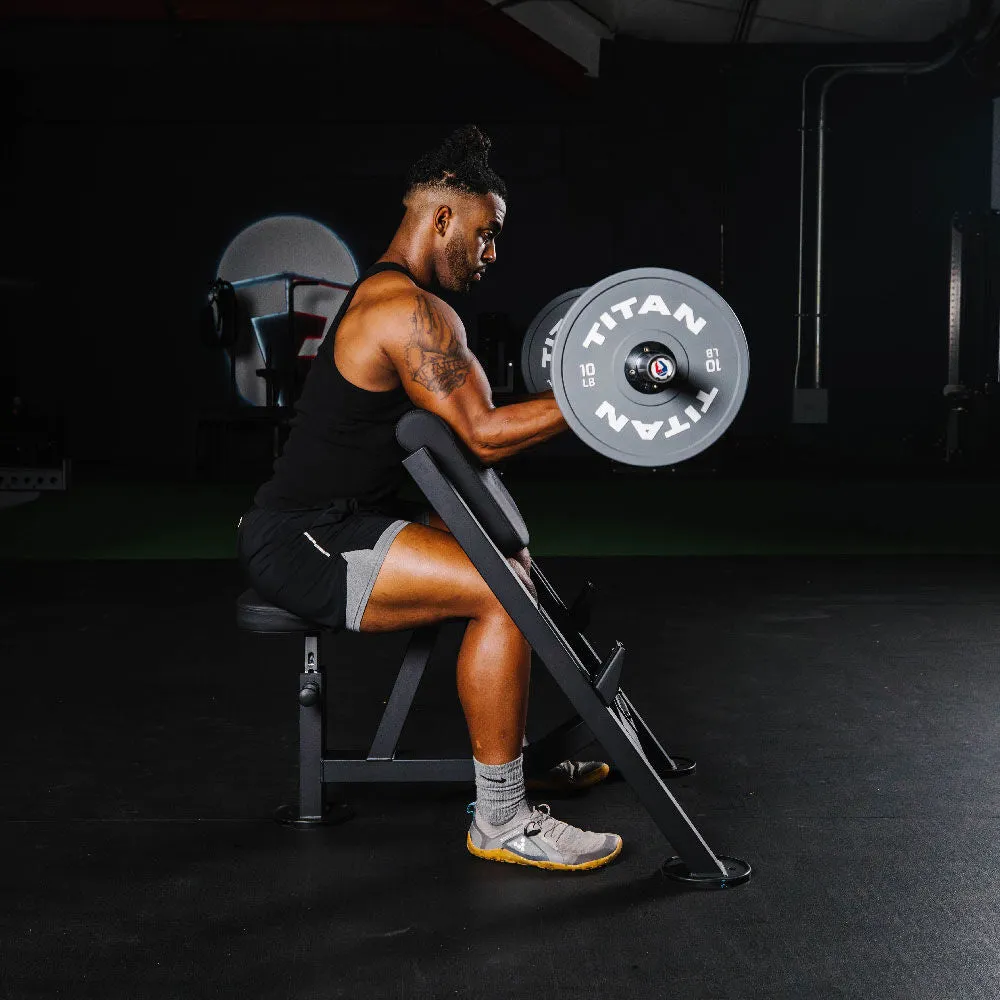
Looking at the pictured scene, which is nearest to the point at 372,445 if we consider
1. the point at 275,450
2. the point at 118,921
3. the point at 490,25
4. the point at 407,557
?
the point at 407,557

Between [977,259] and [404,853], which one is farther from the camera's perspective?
[977,259]

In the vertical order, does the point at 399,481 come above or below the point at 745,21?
below

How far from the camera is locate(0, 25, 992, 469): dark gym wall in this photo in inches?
356

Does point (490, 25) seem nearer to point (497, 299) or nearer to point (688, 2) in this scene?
point (688, 2)

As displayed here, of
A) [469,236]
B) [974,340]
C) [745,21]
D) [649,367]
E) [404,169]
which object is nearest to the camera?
[649,367]

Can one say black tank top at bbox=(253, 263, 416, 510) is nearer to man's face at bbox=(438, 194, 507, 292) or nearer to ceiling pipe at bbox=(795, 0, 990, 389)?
man's face at bbox=(438, 194, 507, 292)

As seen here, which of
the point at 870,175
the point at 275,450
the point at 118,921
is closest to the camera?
the point at 118,921

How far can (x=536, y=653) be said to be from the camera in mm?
1678

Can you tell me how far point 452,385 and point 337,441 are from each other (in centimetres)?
25

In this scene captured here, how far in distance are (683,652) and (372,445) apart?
156 cm

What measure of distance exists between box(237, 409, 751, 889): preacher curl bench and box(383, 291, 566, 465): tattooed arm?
0.04m

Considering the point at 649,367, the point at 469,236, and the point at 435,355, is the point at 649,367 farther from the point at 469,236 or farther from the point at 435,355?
the point at 469,236

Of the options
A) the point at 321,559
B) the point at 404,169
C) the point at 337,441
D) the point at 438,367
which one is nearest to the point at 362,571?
the point at 321,559

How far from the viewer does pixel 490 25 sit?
8.36m
